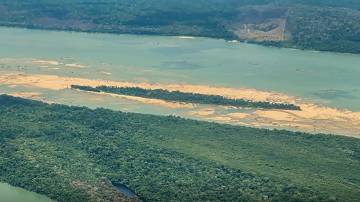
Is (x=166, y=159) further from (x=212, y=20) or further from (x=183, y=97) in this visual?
(x=212, y=20)

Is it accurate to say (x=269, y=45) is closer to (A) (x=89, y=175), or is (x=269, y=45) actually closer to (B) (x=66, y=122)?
(B) (x=66, y=122)

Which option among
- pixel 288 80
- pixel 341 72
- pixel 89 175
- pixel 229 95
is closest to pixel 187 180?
pixel 89 175

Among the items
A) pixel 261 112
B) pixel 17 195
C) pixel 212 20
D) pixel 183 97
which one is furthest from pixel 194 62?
pixel 17 195

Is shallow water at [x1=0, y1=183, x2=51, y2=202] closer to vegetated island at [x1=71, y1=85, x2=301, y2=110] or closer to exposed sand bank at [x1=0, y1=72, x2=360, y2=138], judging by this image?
exposed sand bank at [x1=0, y1=72, x2=360, y2=138]

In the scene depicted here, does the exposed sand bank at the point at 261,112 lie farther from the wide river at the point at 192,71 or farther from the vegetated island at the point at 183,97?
the vegetated island at the point at 183,97

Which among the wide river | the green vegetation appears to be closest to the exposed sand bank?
the wide river
